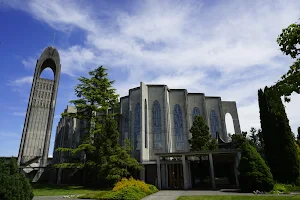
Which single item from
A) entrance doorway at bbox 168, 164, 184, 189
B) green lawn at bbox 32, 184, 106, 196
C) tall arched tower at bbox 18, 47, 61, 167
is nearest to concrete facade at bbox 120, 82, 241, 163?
entrance doorway at bbox 168, 164, 184, 189

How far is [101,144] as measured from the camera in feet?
73.6

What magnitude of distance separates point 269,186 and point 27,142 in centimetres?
4676

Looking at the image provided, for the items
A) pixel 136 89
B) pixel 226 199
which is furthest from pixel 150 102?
pixel 226 199

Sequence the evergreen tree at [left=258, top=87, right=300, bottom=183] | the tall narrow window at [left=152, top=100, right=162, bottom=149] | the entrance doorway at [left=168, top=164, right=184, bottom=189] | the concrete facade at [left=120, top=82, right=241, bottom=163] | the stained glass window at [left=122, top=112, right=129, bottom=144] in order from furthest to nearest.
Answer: the stained glass window at [left=122, top=112, right=129, bottom=144], the tall narrow window at [left=152, top=100, right=162, bottom=149], the concrete facade at [left=120, top=82, right=241, bottom=163], the entrance doorway at [left=168, top=164, right=184, bottom=189], the evergreen tree at [left=258, top=87, right=300, bottom=183]

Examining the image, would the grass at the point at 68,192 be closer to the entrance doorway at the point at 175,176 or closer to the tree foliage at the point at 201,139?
the entrance doorway at the point at 175,176

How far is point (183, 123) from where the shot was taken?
3366 cm

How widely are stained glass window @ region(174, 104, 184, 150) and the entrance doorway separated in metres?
A: 10.1

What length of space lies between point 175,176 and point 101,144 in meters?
9.07

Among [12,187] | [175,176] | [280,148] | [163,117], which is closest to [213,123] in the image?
[163,117]

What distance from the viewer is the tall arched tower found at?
141 ft

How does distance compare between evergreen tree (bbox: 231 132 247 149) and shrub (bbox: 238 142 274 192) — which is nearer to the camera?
shrub (bbox: 238 142 274 192)

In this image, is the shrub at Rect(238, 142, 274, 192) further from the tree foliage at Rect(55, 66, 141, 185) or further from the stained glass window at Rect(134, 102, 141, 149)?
the stained glass window at Rect(134, 102, 141, 149)

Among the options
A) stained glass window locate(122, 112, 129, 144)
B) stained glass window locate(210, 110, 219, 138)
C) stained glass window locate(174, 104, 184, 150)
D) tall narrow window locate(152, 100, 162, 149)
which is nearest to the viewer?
tall narrow window locate(152, 100, 162, 149)

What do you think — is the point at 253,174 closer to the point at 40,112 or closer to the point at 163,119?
the point at 163,119
